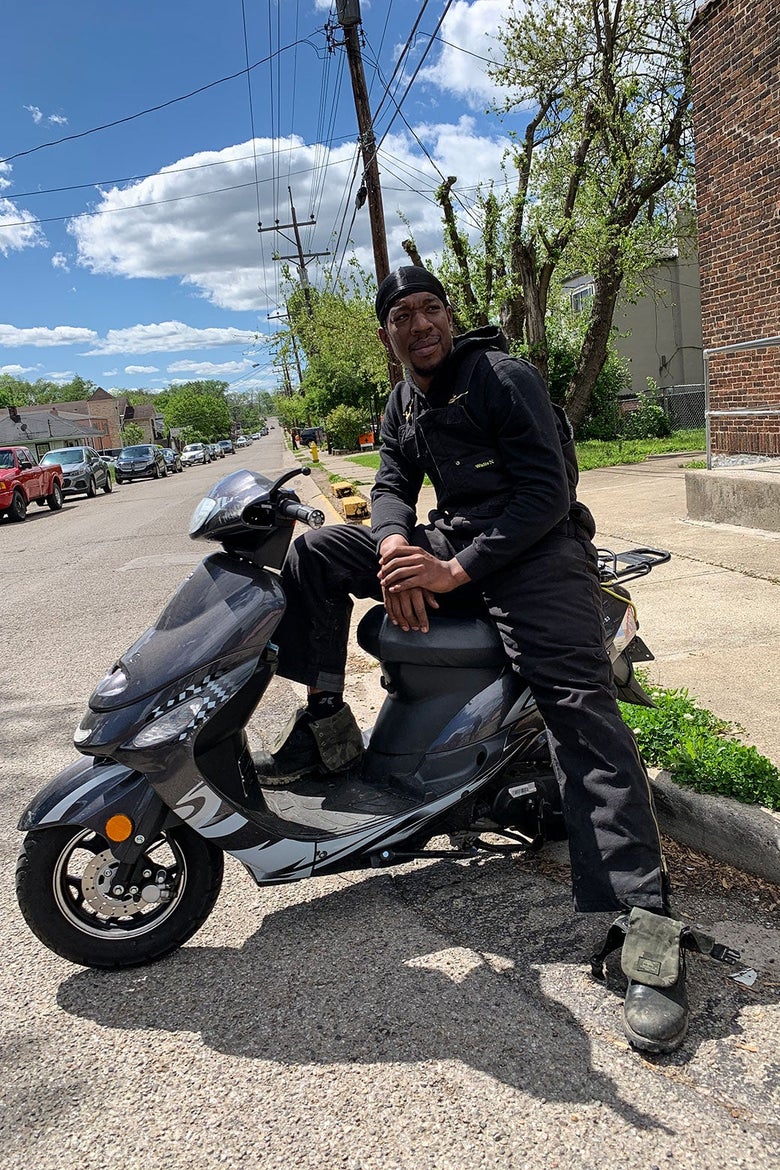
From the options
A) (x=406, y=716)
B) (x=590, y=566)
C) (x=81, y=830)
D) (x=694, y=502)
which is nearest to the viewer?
(x=81, y=830)

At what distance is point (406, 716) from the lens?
2820 mm

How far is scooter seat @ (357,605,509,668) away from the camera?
2.65 m

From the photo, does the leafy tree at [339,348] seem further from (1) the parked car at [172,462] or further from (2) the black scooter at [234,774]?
(2) the black scooter at [234,774]

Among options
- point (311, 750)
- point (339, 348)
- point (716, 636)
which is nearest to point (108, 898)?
point (311, 750)

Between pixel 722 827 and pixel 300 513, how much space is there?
1.73m

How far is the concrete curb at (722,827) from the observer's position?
2.73 meters

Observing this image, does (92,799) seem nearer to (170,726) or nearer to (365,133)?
(170,726)

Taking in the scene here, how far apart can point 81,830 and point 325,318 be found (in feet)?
117

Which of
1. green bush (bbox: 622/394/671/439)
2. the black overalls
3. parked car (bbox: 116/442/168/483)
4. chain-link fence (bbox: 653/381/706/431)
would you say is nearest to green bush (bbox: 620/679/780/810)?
the black overalls

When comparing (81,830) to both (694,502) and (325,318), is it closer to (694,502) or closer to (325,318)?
(694,502)

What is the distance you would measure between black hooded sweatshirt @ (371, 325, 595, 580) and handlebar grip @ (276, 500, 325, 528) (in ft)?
1.22

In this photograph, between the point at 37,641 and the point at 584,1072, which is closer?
the point at 584,1072

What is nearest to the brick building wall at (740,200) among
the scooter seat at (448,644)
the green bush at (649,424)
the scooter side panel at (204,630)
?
the scooter seat at (448,644)

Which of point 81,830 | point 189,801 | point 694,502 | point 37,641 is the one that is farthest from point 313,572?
point 694,502
